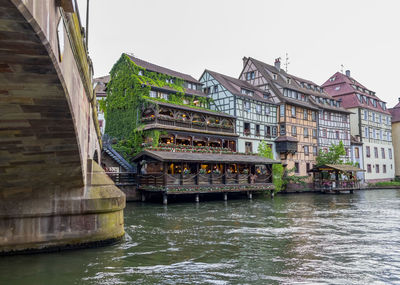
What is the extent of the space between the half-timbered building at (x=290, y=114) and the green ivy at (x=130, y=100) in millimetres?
11994

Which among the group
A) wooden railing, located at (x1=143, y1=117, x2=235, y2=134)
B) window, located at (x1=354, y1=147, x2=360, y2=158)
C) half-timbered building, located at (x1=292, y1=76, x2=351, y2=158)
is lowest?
window, located at (x1=354, y1=147, x2=360, y2=158)

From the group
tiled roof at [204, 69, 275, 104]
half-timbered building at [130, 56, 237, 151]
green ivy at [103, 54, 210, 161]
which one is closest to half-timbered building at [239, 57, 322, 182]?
tiled roof at [204, 69, 275, 104]

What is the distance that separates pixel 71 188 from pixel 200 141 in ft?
87.5

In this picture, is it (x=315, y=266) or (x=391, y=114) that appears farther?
(x=391, y=114)

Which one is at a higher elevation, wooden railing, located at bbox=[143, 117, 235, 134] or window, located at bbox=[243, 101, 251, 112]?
window, located at bbox=[243, 101, 251, 112]

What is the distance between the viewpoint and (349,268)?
29.3 ft

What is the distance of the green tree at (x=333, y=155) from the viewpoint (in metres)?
44.2

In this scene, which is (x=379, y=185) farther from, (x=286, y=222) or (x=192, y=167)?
(x=286, y=222)

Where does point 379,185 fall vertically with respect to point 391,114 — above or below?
below

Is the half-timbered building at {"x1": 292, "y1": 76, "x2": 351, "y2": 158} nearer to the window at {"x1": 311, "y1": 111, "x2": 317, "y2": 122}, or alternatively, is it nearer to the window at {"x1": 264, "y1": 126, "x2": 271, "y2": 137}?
the window at {"x1": 311, "y1": 111, "x2": 317, "y2": 122}

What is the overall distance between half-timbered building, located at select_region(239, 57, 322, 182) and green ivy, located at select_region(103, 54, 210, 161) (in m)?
12.0

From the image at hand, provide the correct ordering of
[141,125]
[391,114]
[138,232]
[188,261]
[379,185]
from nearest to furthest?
[188,261] → [138,232] → [141,125] → [379,185] → [391,114]

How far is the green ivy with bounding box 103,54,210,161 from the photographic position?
108ft

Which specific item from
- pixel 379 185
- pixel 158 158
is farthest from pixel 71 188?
pixel 379 185
